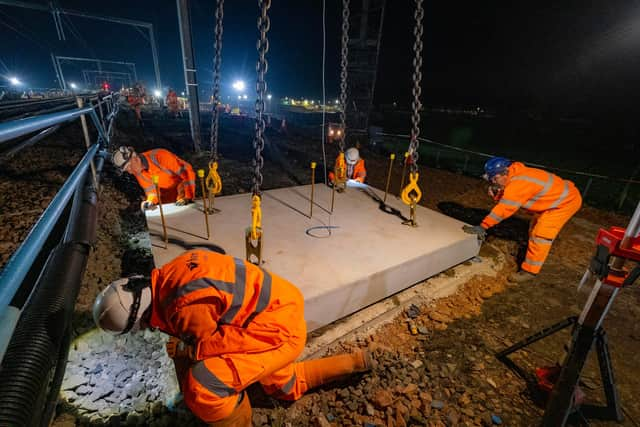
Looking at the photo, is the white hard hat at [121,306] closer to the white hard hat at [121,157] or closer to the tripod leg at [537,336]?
the white hard hat at [121,157]

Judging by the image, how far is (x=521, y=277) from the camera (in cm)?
454

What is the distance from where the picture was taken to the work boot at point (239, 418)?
194 cm

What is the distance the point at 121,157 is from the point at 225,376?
3.58 meters

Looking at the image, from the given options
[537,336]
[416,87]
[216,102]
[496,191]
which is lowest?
[537,336]

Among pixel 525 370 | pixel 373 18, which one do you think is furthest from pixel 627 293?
pixel 373 18

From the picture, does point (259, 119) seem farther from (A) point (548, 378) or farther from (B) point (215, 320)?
(A) point (548, 378)

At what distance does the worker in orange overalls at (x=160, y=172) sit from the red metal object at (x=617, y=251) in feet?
14.8

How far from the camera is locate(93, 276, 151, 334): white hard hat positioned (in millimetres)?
1707

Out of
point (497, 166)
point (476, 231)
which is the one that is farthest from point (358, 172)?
point (476, 231)

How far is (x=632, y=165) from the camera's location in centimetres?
2328

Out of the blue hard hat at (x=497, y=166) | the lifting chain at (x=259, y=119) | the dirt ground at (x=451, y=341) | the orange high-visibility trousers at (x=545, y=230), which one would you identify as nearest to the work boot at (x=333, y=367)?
the dirt ground at (x=451, y=341)

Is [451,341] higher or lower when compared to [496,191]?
lower

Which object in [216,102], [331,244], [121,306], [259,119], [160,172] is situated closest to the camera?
[121,306]

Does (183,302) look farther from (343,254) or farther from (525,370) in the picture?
(525,370)
